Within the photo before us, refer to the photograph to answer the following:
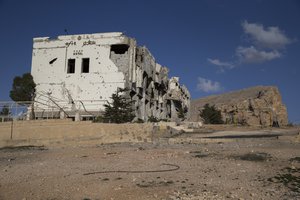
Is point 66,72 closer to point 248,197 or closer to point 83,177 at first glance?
point 83,177

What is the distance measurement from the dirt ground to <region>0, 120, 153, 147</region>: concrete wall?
5.63 meters

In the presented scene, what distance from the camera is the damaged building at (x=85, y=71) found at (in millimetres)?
33969

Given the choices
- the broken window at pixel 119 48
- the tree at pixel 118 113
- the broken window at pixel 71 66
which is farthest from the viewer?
the broken window at pixel 71 66

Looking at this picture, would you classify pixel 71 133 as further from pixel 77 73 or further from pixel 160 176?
pixel 77 73

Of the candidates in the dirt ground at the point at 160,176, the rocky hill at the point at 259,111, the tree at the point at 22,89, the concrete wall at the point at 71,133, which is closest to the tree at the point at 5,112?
the concrete wall at the point at 71,133

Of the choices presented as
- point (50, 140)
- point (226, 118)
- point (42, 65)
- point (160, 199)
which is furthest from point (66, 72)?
point (160, 199)

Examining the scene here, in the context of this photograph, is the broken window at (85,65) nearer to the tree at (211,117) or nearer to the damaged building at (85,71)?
the damaged building at (85,71)

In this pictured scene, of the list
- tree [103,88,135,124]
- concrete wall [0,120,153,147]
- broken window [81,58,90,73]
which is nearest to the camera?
concrete wall [0,120,153,147]

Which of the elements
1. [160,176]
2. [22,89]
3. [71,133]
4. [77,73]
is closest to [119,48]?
[77,73]

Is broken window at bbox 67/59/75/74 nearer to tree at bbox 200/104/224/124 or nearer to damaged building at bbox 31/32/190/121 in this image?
damaged building at bbox 31/32/190/121

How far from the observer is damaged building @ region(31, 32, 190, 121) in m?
34.0

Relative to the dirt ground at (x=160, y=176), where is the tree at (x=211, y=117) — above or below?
above

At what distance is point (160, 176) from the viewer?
29.8 feet

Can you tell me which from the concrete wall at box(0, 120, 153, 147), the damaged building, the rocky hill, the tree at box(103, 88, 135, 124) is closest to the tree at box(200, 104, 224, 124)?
the rocky hill
